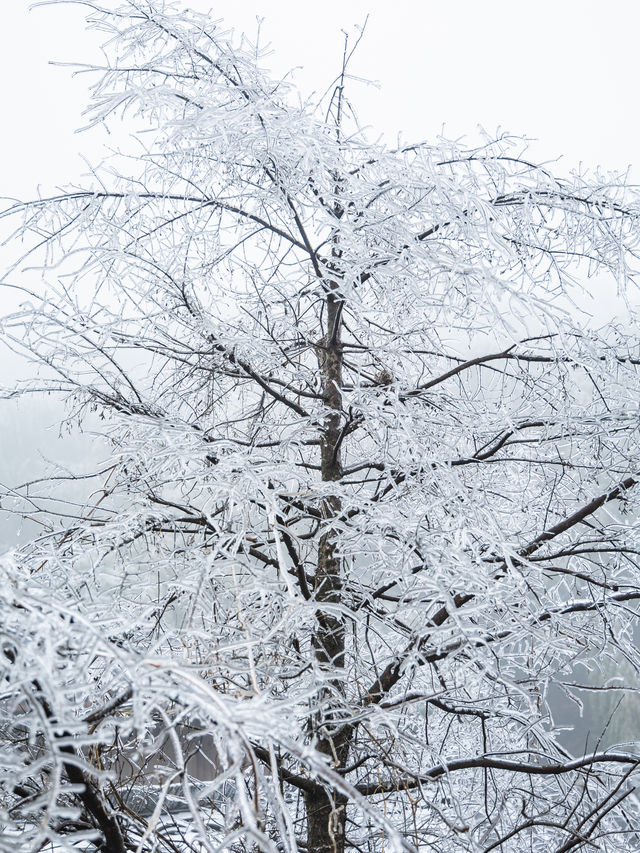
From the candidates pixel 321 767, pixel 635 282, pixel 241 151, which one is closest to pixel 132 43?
pixel 241 151

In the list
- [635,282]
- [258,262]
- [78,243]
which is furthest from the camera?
[258,262]

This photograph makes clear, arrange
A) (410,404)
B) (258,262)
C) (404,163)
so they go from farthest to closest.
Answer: (258,262) < (410,404) < (404,163)

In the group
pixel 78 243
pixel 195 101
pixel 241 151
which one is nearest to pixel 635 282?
pixel 241 151

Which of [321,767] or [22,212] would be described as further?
[22,212]

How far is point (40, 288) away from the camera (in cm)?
267

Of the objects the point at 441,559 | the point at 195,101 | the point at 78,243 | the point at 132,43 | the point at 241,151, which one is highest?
the point at 132,43

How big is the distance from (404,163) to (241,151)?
2.19 feet

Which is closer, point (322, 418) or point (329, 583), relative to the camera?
point (322, 418)

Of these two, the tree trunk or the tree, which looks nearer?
the tree

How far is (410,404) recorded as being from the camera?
2961 millimetres

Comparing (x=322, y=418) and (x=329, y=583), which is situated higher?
(x=322, y=418)

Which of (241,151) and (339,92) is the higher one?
(339,92)

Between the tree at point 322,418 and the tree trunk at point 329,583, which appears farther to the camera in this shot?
the tree trunk at point 329,583

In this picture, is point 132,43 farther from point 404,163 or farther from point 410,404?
point 410,404
